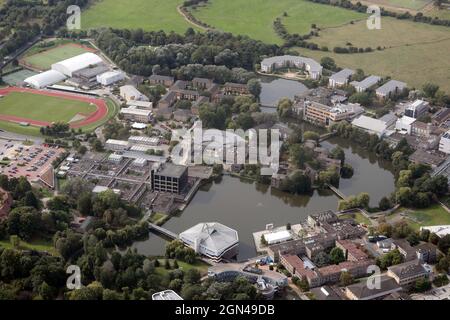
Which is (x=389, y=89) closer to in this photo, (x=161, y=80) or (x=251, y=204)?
(x=161, y=80)

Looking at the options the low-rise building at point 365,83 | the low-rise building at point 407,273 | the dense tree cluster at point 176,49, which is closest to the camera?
the low-rise building at point 407,273

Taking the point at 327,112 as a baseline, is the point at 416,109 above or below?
above

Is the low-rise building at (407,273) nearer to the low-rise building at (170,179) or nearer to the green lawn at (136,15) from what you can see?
the low-rise building at (170,179)

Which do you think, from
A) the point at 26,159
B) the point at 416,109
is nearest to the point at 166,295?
the point at 26,159

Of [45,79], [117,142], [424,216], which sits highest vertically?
[424,216]

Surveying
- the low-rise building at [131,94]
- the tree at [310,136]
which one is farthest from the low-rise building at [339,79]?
the low-rise building at [131,94]

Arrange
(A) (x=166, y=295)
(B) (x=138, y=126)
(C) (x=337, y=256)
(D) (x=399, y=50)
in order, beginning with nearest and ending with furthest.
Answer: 1. (A) (x=166, y=295)
2. (C) (x=337, y=256)
3. (B) (x=138, y=126)
4. (D) (x=399, y=50)

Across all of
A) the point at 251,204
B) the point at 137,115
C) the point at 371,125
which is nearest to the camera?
→ the point at 251,204

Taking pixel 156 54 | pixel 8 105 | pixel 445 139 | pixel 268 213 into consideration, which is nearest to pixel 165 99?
pixel 156 54

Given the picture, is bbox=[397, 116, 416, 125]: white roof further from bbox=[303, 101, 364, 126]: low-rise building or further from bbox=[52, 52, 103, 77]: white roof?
bbox=[52, 52, 103, 77]: white roof
